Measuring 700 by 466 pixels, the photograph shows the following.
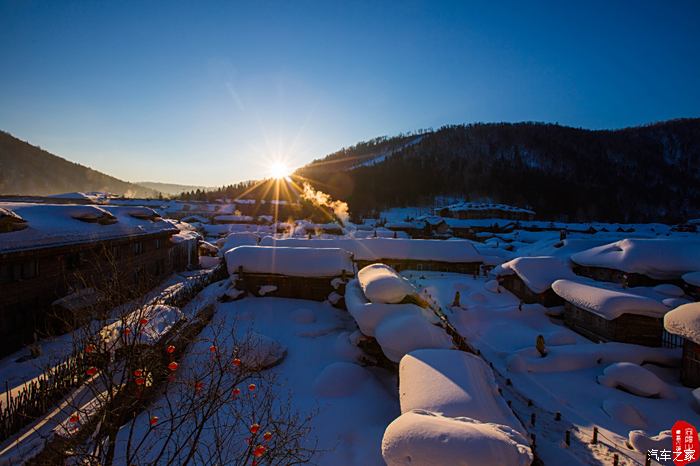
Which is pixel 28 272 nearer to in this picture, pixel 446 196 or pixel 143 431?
pixel 143 431

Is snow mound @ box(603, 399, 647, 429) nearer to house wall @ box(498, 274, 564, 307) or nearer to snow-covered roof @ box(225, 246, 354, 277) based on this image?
house wall @ box(498, 274, 564, 307)

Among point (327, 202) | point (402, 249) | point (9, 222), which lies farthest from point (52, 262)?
point (327, 202)

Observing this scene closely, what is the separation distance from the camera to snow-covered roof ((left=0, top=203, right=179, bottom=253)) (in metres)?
13.1

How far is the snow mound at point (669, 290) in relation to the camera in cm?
1877

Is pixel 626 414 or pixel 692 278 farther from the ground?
pixel 692 278

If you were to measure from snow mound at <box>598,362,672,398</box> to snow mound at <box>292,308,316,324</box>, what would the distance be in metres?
12.4

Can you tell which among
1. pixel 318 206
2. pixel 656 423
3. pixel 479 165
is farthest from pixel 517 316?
pixel 479 165

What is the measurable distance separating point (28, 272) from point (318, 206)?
7459 centimetres

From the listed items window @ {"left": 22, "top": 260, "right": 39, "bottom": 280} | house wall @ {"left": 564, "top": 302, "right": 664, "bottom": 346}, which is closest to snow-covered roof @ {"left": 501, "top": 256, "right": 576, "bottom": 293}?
house wall @ {"left": 564, "top": 302, "right": 664, "bottom": 346}

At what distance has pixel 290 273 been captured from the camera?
1978cm

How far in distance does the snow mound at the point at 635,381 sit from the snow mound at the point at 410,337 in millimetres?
7602

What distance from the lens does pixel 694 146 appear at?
140625 millimetres

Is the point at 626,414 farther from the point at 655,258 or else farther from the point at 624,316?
the point at 655,258

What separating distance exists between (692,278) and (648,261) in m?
2.55
